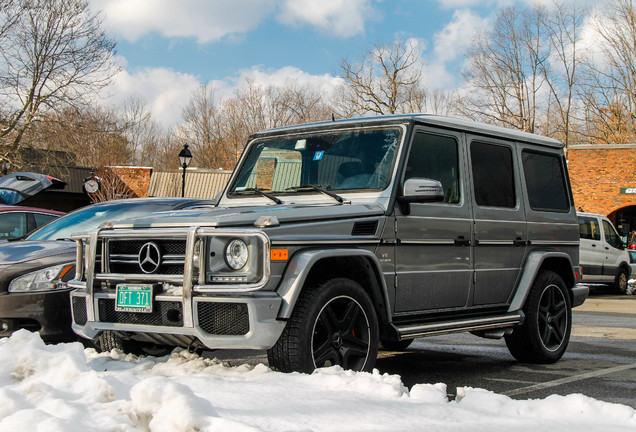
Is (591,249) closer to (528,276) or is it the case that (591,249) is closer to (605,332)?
(605,332)

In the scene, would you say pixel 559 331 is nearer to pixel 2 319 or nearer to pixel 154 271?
pixel 154 271

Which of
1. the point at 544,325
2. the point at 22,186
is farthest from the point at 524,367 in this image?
the point at 22,186

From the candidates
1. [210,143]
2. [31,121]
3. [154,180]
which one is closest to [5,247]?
[31,121]

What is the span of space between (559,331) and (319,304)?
3.68 meters

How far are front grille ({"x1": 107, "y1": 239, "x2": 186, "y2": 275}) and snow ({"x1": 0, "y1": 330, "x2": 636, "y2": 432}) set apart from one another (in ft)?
2.16

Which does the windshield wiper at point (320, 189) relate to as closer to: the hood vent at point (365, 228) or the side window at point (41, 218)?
the hood vent at point (365, 228)

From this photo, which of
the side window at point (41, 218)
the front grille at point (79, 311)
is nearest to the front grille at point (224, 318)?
the front grille at point (79, 311)

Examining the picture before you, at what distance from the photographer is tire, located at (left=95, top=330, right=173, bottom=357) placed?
18.1 feet

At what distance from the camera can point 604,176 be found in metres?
33.2

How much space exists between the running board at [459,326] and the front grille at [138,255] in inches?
66.1

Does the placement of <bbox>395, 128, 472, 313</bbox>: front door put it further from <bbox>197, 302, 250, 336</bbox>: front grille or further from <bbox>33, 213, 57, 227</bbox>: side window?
<bbox>33, 213, 57, 227</bbox>: side window

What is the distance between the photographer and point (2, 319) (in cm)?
623

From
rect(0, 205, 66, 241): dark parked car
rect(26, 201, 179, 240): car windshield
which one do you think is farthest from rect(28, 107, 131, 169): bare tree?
rect(26, 201, 179, 240): car windshield

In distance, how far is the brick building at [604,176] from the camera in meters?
32.8
